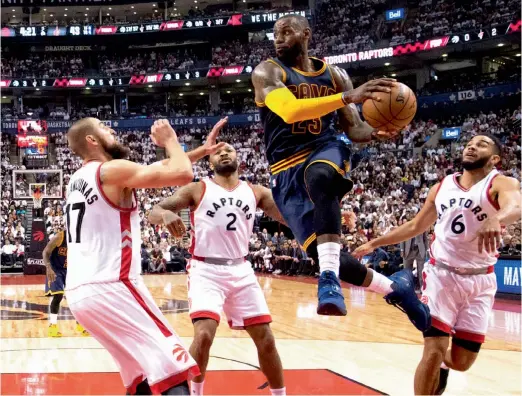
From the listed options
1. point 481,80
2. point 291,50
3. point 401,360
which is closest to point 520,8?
point 481,80

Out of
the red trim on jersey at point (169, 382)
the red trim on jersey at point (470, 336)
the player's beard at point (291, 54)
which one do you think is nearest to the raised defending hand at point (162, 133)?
the player's beard at point (291, 54)

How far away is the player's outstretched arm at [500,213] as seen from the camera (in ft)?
13.2

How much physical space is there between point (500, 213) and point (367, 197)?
2082 centimetres

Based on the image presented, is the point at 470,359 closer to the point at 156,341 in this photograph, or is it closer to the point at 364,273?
the point at 364,273

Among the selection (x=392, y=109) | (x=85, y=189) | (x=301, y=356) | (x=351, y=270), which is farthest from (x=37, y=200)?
(x=392, y=109)

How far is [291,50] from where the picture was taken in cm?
435

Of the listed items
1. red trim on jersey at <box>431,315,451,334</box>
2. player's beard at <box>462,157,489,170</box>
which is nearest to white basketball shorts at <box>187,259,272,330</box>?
red trim on jersey at <box>431,315,451,334</box>

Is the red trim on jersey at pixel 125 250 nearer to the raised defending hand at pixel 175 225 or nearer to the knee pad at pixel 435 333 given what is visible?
the raised defending hand at pixel 175 225

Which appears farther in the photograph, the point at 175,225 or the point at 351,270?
the point at 175,225

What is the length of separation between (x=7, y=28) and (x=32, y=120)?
919 centimetres

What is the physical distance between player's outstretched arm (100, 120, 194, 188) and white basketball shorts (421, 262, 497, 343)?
2629 millimetres

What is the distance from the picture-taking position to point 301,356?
27.0 ft

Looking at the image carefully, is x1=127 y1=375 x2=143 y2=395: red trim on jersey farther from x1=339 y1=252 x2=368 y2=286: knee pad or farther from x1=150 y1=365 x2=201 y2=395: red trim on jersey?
x1=339 y1=252 x2=368 y2=286: knee pad

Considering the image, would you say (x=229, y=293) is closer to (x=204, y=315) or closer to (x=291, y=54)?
(x=204, y=315)
